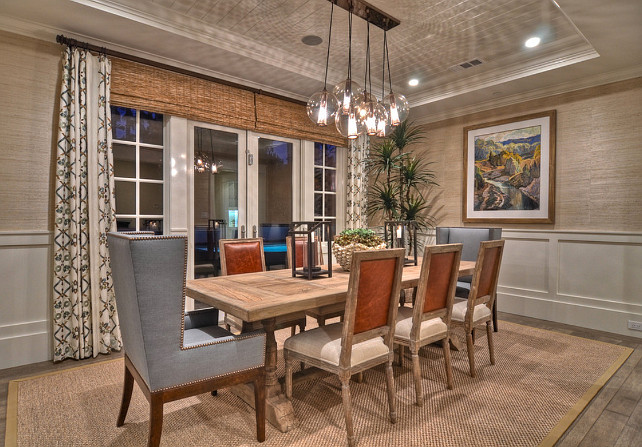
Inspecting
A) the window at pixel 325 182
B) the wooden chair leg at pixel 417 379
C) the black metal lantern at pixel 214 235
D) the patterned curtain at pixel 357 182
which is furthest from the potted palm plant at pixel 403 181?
the wooden chair leg at pixel 417 379

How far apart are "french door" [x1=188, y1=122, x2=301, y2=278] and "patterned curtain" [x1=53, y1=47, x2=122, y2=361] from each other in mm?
879

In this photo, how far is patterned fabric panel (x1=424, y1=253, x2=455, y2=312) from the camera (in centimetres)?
229

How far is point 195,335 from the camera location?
197 centimetres

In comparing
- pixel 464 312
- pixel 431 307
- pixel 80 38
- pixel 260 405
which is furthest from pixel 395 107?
pixel 80 38

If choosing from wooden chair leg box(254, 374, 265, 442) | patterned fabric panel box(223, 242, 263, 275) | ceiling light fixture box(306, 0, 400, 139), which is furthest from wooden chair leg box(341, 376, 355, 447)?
ceiling light fixture box(306, 0, 400, 139)

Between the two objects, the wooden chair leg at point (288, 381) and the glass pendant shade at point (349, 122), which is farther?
the glass pendant shade at point (349, 122)

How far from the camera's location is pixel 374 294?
6.40 feet

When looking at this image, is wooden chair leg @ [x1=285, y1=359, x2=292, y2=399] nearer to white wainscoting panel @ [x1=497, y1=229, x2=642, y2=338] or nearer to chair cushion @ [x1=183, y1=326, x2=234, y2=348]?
chair cushion @ [x1=183, y1=326, x2=234, y2=348]

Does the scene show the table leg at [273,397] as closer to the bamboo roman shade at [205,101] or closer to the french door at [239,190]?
the french door at [239,190]

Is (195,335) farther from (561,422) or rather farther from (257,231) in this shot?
(257,231)

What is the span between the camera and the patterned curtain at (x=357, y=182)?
5.10m

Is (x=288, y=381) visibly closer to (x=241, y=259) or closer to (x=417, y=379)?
(x=417, y=379)

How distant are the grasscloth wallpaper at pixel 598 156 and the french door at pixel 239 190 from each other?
275 cm

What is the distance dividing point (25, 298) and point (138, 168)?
137 centimetres
